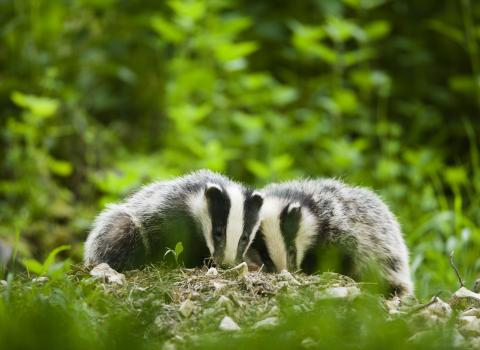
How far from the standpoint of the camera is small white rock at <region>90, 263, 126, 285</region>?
3.85 metres

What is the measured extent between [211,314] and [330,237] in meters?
1.65

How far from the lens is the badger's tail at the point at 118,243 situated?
4562 mm

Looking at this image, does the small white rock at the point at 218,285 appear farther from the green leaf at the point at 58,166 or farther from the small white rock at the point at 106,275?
the green leaf at the point at 58,166

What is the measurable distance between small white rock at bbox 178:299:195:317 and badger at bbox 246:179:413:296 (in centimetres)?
129

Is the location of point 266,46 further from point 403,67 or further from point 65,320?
point 65,320

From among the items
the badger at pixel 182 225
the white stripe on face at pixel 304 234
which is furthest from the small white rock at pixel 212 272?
the white stripe on face at pixel 304 234

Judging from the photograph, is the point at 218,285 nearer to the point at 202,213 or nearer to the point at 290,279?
the point at 290,279

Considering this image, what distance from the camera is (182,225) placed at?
15.6 ft

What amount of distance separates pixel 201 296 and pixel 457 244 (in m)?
2.80

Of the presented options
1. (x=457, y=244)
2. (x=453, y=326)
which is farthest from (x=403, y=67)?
(x=453, y=326)

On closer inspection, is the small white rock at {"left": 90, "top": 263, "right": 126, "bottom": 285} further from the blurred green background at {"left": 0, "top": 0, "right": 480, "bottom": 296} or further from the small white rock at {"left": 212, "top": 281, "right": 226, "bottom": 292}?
the blurred green background at {"left": 0, "top": 0, "right": 480, "bottom": 296}

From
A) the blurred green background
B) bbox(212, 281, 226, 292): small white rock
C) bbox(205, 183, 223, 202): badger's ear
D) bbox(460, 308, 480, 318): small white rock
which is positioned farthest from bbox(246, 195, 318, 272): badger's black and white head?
the blurred green background

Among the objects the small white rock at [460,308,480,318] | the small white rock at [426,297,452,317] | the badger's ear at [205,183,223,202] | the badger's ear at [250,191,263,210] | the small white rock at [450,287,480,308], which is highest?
the badger's ear at [205,183,223,202]

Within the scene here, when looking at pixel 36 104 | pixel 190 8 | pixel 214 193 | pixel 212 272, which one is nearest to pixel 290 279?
pixel 212 272
